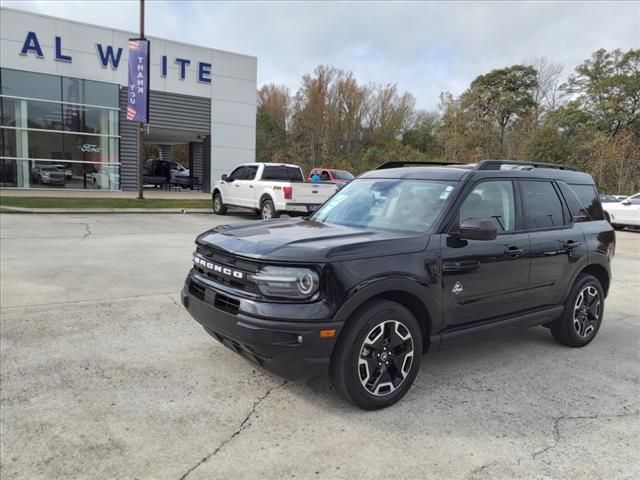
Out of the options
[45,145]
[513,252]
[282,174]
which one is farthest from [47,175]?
[513,252]

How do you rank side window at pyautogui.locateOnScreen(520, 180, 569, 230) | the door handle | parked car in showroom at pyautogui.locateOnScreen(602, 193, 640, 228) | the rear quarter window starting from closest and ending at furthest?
the door handle
side window at pyautogui.locateOnScreen(520, 180, 569, 230)
the rear quarter window
parked car in showroom at pyautogui.locateOnScreen(602, 193, 640, 228)

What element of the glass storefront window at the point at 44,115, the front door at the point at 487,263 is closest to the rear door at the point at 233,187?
the glass storefront window at the point at 44,115

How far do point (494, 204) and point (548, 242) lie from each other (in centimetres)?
71

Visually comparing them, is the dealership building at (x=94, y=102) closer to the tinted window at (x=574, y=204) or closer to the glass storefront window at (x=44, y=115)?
the glass storefront window at (x=44, y=115)

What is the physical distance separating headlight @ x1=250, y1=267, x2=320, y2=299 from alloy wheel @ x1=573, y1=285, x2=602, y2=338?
3126mm

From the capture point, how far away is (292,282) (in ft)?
10.5

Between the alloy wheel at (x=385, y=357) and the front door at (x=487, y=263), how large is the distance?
468mm

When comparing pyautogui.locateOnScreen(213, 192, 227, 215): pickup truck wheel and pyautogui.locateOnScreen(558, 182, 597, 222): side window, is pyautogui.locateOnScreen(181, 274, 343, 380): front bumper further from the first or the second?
pyautogui.locateOnScreen(213, 192, 227, 215): pickup truck wheel

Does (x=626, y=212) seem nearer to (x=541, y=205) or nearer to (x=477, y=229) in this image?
(x=541, y=205)

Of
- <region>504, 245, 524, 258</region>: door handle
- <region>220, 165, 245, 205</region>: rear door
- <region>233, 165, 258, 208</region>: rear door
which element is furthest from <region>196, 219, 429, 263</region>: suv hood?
<region>220, 165, 245, 205</region>: rear door

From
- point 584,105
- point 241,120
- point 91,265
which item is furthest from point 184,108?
point 584,105

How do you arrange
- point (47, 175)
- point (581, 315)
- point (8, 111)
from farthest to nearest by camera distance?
point (47, 175), point (8, 111), point (581, 315)

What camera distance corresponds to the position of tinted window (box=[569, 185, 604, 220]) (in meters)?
5.24

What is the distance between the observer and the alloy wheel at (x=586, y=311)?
499 cm
